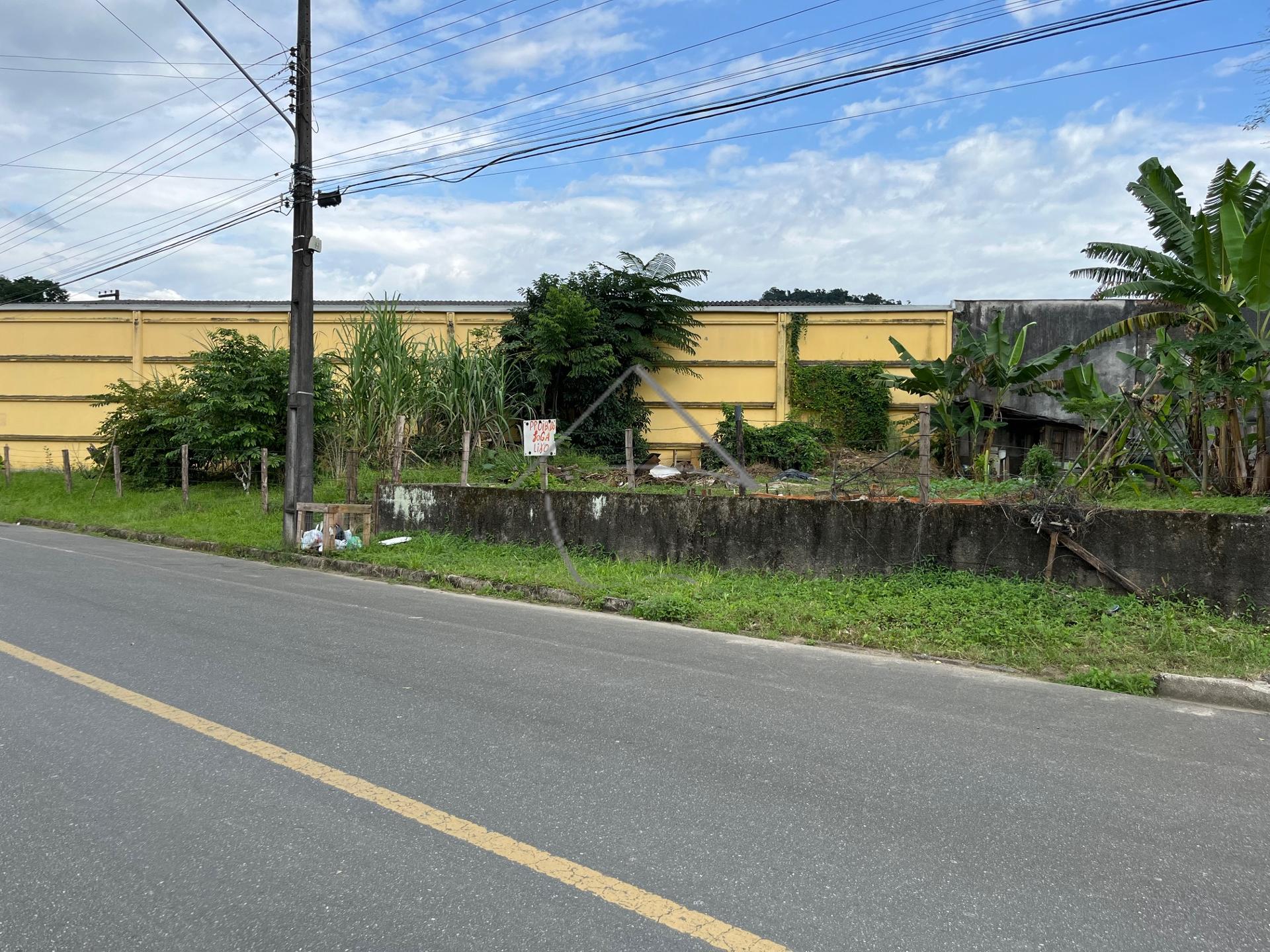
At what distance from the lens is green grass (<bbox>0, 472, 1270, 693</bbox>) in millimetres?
6742

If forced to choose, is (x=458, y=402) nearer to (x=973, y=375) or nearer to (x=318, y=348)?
(x=318, y=348)

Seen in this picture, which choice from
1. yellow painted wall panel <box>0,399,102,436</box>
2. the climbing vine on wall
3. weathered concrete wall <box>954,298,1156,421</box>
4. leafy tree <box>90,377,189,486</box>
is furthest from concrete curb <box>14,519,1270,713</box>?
weathered concrete wall <box>954,298,1156,421</box>

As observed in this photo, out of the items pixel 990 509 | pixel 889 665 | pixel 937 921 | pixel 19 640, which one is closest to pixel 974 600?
pixel 990 509

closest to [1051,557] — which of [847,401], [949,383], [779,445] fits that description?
[949,383]

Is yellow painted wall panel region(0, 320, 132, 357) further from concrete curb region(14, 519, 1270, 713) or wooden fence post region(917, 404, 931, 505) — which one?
wooden fence post region(917, 404, 931, 505)

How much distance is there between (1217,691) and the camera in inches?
239

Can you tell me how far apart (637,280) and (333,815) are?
56.0 ft

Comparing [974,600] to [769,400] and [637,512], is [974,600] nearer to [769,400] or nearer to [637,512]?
[637,512]

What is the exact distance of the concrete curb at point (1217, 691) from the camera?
5.96 m

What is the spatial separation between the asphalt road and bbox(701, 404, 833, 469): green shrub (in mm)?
12520

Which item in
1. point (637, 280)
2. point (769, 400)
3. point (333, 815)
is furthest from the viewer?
point (769, 400)

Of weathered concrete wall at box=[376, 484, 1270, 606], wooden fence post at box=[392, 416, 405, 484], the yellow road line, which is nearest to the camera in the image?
the yellow road line

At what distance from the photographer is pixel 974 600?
320 inches

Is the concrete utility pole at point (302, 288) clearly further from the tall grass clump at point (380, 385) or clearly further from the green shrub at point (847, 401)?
the green shrub at point (847, 401)
